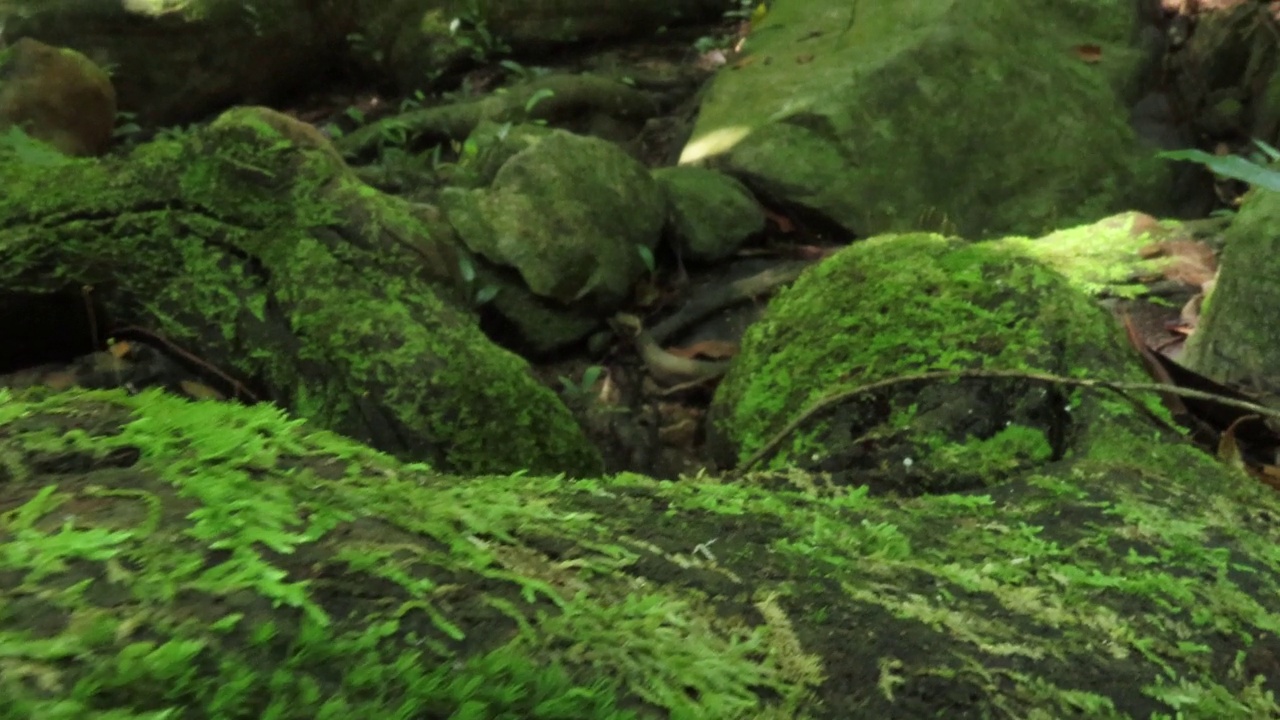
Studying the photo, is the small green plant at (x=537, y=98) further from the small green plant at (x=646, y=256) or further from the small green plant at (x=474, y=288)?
the small green plant at (x=474, y=288)

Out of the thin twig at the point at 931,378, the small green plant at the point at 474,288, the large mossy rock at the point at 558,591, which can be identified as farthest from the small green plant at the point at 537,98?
the large mossy rock at the point at 558,591

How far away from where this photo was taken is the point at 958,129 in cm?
519

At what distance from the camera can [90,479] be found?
2.85ft

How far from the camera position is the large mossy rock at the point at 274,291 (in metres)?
2.68

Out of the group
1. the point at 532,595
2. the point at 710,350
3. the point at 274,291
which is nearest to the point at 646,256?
the point at 710,350

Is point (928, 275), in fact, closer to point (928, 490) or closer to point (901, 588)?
point (928, 490)

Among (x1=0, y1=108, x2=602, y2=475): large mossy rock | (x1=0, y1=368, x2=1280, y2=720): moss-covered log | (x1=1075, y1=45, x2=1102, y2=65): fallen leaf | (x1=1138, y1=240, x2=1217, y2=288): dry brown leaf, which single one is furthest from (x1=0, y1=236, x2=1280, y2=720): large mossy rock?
(x1=1075, y1=45, x2=1102, y2=65): fallen leaf

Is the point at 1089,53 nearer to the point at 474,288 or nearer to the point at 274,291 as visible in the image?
the point at 474,288

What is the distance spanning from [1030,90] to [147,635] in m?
5.87

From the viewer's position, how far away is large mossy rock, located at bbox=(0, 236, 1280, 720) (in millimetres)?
678

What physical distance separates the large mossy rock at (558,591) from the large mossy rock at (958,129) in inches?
142

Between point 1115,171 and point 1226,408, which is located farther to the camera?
point 1115,171

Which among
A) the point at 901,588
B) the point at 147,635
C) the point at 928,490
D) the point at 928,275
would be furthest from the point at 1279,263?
the point at 147,635

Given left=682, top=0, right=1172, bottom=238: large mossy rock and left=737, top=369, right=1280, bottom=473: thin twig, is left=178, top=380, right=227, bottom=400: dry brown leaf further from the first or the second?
left=682, top=0, right=1172, bottom=238: large mossy rock
